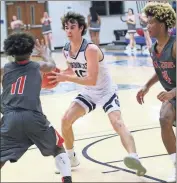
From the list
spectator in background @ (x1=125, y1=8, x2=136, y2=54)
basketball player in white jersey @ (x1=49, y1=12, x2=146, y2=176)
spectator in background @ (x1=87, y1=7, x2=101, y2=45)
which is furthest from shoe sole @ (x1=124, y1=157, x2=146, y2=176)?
spectator in background @ (x1=87, y1=7, x2=101, y2=45)

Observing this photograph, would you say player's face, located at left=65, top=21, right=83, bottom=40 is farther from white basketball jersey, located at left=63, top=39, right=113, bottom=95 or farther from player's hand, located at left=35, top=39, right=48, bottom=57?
player's hand, located at left=35, top=39, right=48, bottom=57

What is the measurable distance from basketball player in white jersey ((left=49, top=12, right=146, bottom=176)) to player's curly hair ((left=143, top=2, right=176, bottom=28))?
0.62 meters

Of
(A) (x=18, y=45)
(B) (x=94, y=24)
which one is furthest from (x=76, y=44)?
(B) (x=94, y=24)

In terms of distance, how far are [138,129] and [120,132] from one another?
2.06 metres

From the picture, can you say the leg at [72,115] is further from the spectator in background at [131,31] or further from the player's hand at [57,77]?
the spectator in background at [131,31]

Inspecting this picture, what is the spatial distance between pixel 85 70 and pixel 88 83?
38 centimetres

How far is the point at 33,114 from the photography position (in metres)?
3.36

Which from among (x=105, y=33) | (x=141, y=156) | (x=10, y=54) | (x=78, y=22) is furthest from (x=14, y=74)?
(x=105, y=33)

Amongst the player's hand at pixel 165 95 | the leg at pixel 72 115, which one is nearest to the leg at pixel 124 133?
the leg at pixel 72 115

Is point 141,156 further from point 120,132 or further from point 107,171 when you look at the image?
point 120,132

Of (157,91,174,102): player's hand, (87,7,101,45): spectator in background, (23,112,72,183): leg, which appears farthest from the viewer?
(87,7,101,45): spectator in background

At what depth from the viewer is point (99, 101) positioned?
4383mm

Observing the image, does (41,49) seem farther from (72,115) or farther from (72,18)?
(72,115)

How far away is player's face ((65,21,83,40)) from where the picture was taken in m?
3.89
